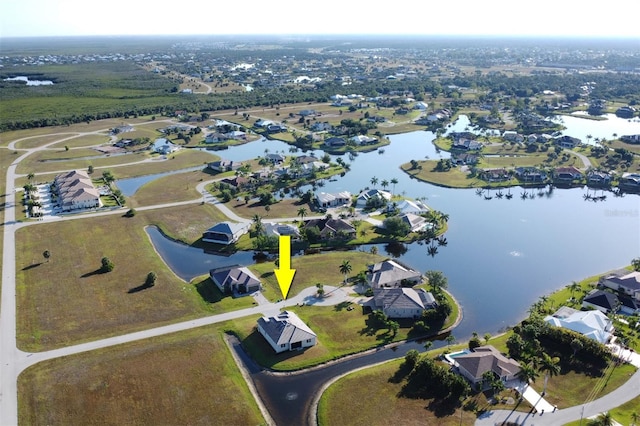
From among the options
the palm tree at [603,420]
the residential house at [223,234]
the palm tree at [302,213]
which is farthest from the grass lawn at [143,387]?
the palm tree at [302,213]

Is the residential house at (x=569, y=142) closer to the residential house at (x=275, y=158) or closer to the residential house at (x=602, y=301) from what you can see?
the residential house at (x=275, y=158)

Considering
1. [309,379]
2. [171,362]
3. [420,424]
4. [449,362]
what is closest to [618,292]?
[449,362]

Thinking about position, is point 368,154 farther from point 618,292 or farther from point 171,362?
point 171,362

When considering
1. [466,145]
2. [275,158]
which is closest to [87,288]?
[275,158]

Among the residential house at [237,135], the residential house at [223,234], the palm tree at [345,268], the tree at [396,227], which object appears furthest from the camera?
the residential house at [237,135]

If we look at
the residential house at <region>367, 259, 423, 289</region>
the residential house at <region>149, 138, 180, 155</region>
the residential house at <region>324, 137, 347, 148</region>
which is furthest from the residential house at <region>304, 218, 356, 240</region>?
the residential house at <region>149, 138, 180, 155</region>

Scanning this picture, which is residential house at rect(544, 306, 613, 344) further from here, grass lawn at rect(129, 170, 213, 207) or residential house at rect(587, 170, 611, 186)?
grass lawn at rect(129, 170, 213, 207)
